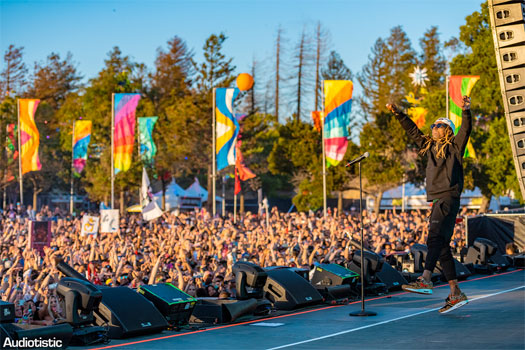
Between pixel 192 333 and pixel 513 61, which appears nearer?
pixel 513 61

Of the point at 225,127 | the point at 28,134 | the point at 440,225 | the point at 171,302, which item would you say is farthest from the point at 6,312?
the point at 28,134

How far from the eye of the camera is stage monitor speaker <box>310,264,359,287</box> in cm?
1309

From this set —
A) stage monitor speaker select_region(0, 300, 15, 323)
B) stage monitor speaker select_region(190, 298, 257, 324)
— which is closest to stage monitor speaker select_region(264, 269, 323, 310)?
stage monitor speaker select_region(190, 298, 257, 324)

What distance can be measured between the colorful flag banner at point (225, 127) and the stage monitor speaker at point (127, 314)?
20.9 m

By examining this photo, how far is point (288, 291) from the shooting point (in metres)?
11.8

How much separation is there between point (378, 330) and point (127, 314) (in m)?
3.19

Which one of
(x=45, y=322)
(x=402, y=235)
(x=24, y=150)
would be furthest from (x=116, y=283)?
(x=24, y=150)

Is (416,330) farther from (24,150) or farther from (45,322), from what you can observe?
(24,150)

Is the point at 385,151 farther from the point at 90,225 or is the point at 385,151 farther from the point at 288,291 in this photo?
the point at 288,291

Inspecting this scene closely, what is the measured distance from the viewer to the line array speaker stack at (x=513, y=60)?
17.7ft

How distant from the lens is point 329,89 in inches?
1177

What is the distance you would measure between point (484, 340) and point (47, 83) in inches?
3281

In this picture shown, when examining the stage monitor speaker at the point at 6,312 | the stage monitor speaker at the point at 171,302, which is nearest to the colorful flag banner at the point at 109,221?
the stage monitor speaker at the point at 171,302

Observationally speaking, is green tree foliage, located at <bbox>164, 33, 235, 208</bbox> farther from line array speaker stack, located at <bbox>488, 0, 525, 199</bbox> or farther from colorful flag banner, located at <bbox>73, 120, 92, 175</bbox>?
line array speaker stack, located at <bbox>488, 0, 525, 199</bbox>
